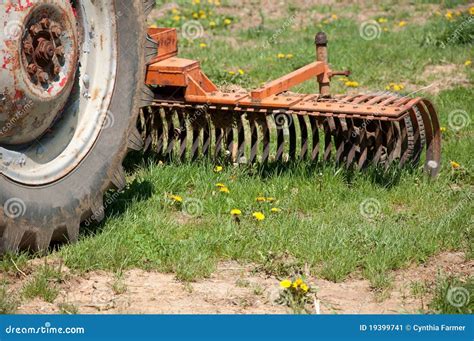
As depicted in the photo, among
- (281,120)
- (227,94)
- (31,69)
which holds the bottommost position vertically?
(281,120)

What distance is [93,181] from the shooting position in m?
4.64

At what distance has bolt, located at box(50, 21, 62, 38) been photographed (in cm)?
438

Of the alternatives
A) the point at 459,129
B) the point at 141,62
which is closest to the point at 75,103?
the point at 141,62

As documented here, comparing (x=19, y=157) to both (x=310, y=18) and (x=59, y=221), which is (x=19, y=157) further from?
(x=310, y=18)
